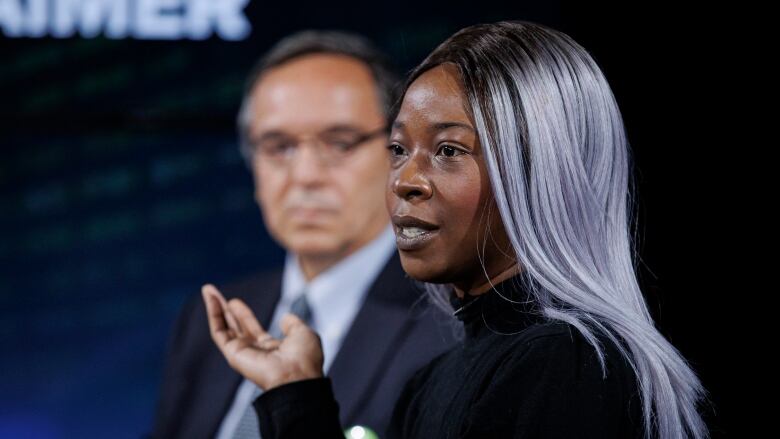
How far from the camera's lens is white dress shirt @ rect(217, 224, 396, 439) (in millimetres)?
1987

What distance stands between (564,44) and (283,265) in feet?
3.42

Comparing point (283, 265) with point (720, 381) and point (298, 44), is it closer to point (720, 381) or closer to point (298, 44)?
point (298, 44)

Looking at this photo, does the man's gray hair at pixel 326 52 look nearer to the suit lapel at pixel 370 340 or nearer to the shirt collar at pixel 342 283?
the shirt collar at pixel 342 283

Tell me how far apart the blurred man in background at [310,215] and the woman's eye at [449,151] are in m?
0.78

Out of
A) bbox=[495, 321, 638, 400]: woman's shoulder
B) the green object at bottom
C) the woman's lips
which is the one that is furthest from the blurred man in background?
bbox=[495, 321, 638, 400]: woman's shoulder

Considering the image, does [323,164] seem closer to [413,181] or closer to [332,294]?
[332,294]

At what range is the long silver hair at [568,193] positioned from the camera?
1.13 metres

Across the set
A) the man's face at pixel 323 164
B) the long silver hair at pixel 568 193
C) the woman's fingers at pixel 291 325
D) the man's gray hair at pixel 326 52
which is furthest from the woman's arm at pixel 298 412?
the man's gray hair at pixel 326 52

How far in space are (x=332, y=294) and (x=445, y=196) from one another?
34.5 inches

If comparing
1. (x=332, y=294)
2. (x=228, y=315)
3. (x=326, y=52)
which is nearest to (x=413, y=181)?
(x=228, y=315)

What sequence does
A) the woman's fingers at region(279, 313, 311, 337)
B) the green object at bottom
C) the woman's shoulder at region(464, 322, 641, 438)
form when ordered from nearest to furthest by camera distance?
the woman's shoulder at region(464, 322, 641, 438), the woman's fingers at region(279, 313, 311, 337), the green object at bottom

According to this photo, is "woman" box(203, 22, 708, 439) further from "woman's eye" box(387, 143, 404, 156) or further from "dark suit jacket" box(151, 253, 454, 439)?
"dark suit jacket" box(151, 253, 454, 439)

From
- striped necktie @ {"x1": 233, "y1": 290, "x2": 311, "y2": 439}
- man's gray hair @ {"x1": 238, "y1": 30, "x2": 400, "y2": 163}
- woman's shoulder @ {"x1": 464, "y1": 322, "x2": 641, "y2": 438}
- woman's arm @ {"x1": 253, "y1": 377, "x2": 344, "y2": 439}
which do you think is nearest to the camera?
woman's shoulder @ {"x1": 464, "y1": 322, "x2": 641, "y2": 438}

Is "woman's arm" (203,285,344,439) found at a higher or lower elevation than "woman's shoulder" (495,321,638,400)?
lower
